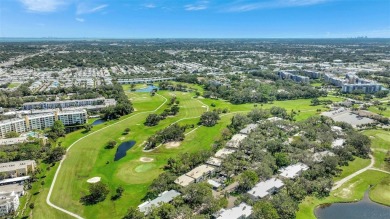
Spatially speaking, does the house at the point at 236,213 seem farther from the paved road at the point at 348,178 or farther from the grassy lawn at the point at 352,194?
the paved road at the point at 348,178

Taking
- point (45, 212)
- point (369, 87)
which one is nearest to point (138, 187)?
point (45, 212)

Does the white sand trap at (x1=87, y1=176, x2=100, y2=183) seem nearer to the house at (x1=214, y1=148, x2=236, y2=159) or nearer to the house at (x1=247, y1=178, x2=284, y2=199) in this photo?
the house at (x1=214, y1=148, x2=236, y2=159)

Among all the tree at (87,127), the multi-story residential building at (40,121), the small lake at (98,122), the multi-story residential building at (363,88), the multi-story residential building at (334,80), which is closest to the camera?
the multi-story residential building at (40,121)

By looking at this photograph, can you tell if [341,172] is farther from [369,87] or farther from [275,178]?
[369,87]

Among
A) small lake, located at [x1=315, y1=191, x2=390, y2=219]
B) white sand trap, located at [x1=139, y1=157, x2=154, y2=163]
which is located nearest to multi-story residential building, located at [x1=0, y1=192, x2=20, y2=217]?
white sand trap, located at [x1=139, y1=157, x2=154, y2=163]

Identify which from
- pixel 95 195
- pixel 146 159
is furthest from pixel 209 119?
pixel 95 195

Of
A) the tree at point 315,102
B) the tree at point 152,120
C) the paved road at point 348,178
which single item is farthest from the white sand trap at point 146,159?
the tree at point 315,102
